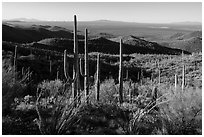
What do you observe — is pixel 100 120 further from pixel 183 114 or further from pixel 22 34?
pixel 22 34

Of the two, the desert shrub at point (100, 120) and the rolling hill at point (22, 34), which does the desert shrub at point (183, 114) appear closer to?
the desert shrub at point (100, 120)

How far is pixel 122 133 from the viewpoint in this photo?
681 centimetres

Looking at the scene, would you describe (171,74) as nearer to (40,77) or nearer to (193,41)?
(40,77)

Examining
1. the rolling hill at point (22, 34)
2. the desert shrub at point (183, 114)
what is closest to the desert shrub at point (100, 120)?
the desert shrub at point (183, 114)

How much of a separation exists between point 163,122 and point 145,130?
0.57m

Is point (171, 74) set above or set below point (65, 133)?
below

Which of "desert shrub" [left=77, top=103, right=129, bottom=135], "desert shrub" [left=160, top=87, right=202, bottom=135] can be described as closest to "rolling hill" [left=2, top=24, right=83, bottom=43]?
"desert shrub" [left=77, top=103, right=129, bottom=135]

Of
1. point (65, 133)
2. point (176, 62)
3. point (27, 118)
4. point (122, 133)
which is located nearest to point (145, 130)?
point (122, 133)

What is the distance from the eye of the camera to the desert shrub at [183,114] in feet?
23.7

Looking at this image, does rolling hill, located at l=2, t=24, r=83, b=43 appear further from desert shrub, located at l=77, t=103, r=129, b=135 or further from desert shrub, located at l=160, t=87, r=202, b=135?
desert shrub, located at l=160, t=87, r=202, b=135

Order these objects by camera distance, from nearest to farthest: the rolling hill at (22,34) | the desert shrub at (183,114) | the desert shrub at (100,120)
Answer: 1. the desert shrub at (100,120)
2. the desert shrub at (183,114)
3. the rolling hill at (22,34)

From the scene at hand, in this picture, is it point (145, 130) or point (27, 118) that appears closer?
point (145, 130)

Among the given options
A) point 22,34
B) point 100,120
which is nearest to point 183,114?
point 100,120

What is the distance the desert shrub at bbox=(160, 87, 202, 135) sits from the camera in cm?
724
